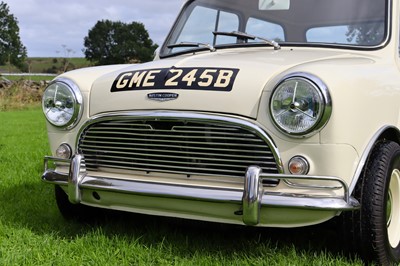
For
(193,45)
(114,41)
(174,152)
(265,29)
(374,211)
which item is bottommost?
(374,211)

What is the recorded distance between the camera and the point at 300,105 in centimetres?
243

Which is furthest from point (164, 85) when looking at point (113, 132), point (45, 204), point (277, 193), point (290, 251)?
point (45, 204)

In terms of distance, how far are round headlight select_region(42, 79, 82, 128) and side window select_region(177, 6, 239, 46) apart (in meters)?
1.22

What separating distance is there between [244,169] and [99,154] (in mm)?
917

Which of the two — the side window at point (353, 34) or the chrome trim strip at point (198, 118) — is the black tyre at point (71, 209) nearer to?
the chrome trim strip at point (198, 118)

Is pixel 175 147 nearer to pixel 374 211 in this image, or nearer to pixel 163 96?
pixel 163 96

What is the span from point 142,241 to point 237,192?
89cm

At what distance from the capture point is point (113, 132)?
2.88m

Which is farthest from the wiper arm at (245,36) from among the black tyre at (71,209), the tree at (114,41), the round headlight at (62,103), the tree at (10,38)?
the tree at (114,41)

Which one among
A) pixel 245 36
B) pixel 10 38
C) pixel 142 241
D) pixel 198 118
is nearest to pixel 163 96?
pixel 198 118

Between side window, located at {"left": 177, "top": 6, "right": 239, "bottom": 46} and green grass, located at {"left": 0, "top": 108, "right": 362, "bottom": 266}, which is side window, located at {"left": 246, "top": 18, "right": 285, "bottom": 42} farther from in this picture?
green grass, located at {"left": 0, "top": 108, "right": 362, "bottom": 266}

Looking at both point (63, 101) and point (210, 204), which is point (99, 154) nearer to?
point (63, 101)

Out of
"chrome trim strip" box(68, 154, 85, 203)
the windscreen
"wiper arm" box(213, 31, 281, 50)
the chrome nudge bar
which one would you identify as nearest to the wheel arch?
the chrome nudge bar

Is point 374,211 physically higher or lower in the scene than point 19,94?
higher
